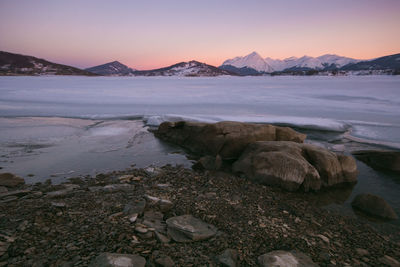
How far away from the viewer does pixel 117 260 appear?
Answer: 2.56 metres

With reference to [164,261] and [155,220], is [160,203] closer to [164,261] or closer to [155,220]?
[155,220]

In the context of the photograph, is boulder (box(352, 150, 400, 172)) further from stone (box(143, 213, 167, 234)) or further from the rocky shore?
stone (box(143, 213, 167, 234))

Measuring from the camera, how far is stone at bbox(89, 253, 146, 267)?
249 centimetres

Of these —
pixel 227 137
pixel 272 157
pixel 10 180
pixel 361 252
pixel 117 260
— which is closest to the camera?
pixel 117 260

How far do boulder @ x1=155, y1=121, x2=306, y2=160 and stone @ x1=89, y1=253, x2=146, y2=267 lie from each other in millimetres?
4960

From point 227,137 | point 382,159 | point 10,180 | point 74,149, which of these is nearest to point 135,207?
point 10,180

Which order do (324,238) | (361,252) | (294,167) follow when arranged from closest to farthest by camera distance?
(361,252) < (324,238) < (294,167)

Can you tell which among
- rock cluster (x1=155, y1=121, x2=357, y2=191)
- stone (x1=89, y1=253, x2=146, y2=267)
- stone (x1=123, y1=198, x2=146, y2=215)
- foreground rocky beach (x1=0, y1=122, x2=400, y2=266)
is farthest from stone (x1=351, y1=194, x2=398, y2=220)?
stone (x1=89, y1=253, x2=146, y2=267)

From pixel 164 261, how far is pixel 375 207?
4.06 meters

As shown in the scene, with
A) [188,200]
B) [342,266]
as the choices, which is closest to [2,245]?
[188,200]

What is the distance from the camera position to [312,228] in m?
3.77

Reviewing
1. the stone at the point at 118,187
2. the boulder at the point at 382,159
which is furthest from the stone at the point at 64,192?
the boulder at the point at 382,159

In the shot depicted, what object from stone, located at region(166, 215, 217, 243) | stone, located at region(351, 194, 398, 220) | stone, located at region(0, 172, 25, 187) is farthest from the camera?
stone, located at region(0, 172, 25, 187)

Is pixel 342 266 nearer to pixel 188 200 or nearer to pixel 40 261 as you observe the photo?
pixel 188 200
